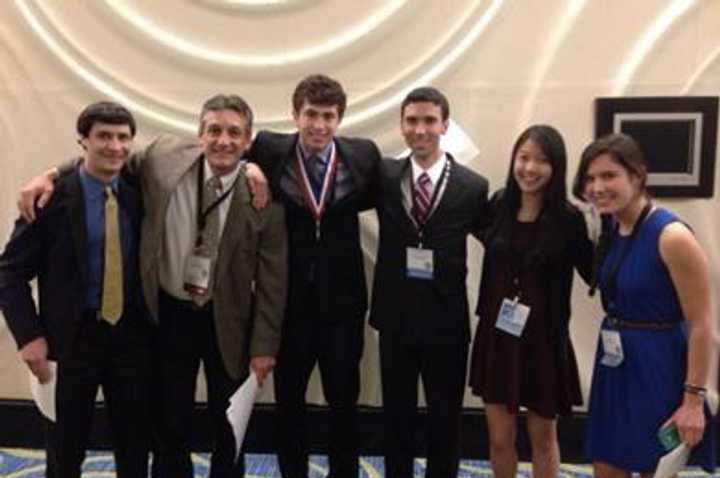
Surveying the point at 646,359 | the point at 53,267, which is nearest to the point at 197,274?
the point at 53,267

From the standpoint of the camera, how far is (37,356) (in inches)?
86.8

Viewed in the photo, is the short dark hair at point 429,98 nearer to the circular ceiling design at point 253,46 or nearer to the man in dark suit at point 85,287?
the circular ceiling design at point 253,46

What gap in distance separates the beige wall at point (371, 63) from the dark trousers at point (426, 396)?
0.75m

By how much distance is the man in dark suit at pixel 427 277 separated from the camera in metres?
2.37

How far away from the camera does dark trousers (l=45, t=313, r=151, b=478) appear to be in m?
2.23

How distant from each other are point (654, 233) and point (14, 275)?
2.04m

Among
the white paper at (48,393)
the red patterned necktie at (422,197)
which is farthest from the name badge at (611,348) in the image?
the white paper at (48,393)

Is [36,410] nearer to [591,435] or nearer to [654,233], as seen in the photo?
[591,435]

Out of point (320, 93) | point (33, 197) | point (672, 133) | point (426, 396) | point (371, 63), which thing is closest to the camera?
point (33, 197)

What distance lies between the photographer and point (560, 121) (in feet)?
10.2

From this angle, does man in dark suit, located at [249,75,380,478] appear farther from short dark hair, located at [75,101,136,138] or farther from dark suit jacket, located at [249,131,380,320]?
short dark hair, located at [75,101,136,138]

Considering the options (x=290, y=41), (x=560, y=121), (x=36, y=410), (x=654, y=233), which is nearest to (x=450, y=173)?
(x=654, y=233)

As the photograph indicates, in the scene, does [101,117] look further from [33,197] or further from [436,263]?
[436,263]

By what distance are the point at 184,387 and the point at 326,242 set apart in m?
0.74
